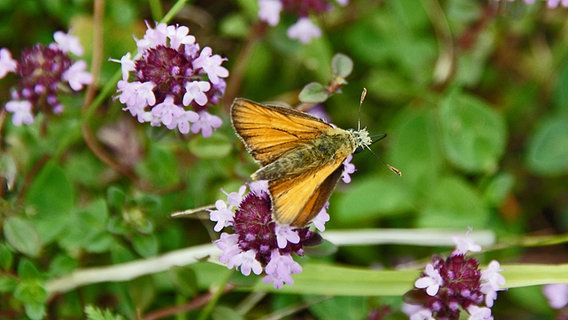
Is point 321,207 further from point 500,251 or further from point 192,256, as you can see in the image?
point 500,251

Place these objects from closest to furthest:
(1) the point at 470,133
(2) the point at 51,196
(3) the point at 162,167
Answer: (2) the point at 51,196 < (3) the point at 162,167 < (1) the point at 470,133

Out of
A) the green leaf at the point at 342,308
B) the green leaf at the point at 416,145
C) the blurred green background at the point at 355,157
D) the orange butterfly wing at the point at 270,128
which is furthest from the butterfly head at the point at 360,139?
the green leaf at the point at 416,145

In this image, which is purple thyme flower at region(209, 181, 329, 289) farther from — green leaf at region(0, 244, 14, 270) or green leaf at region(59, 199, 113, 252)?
green leaf at region(0, 244, 14, 270)

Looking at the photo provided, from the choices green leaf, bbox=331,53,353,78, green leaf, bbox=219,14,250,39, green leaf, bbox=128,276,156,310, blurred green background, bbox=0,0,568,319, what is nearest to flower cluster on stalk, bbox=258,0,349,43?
blurred green background, bbox=0,0,568,319

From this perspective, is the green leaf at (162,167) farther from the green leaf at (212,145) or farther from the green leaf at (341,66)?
the green leaf at (341,66)

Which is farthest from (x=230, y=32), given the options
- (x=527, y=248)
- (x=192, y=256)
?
(x=527, y=248)

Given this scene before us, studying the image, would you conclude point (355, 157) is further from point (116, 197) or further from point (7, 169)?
point (7, 169)

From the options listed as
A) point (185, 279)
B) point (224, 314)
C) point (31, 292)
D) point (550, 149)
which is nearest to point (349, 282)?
point (224, 314)
